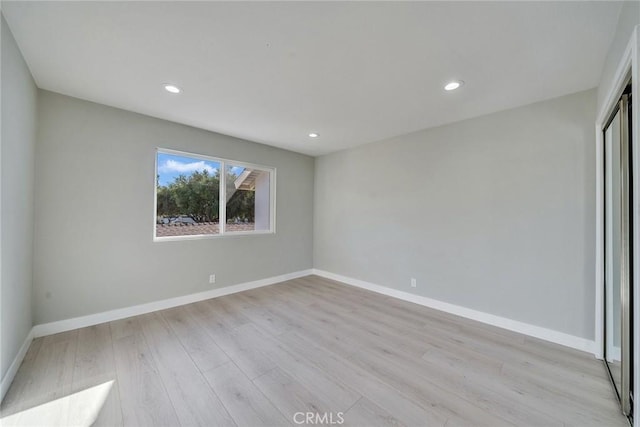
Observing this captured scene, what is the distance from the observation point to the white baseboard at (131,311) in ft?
8.29

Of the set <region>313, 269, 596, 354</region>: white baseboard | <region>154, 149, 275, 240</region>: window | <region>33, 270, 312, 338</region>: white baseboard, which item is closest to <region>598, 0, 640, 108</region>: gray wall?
<region>313, 269, 596, 354</region>: white baseboard

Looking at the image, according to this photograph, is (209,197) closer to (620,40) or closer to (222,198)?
(222,198)

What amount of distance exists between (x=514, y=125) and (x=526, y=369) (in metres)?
2.52

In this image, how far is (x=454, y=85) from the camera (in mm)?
2322

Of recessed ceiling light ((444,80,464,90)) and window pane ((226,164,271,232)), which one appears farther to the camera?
window pane ((226,164,271,232))

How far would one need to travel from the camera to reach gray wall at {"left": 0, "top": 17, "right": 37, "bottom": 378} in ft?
5.48

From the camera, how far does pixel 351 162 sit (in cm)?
455

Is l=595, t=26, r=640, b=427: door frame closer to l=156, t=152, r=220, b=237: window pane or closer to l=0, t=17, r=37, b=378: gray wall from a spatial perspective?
l=0, t=17, r=37, b=378: gray wall

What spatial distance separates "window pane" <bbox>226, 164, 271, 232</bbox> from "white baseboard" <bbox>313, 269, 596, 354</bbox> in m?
2.23

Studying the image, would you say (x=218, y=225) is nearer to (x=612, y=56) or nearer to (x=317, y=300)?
(x=317, y=300)

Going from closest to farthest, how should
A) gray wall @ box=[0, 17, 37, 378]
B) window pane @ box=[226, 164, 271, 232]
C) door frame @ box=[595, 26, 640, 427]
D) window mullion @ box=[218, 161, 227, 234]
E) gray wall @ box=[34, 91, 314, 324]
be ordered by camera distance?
door frame @ box=[595, 26, 640, 427] < gray wall @ box=[0, 17, 37, 378] < gray wall @ box=[34, 91, 314, 324] < window mullion @ box=[218, 161, 227, 234] < window pane @ box=[226, 164, 271, 232]

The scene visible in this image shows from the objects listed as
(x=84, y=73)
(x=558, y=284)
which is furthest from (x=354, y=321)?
(x=84, y=73)
